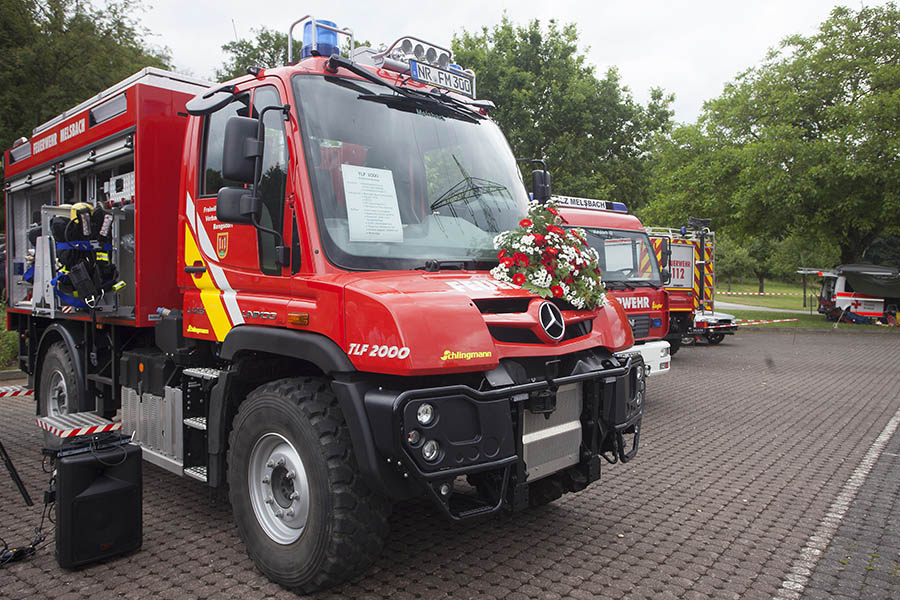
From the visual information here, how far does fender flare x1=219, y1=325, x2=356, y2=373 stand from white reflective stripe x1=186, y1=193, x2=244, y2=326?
0.51ft

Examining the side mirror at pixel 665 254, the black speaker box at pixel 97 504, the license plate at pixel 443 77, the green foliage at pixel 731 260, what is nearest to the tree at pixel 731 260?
the green foliage at pixel 731 260

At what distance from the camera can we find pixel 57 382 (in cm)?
661

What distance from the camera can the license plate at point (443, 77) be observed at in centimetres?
457

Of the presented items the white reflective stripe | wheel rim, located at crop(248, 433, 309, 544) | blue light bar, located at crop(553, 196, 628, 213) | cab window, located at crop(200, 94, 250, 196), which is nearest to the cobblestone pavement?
wheel rim, located at crop(248, 433, 309, 544)

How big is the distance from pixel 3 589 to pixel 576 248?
3869 millimetres

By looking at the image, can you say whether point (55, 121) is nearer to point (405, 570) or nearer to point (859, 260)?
point (405, 570)

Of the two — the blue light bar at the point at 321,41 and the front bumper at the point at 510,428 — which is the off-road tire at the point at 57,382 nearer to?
the blue light bar at the point at 321,41

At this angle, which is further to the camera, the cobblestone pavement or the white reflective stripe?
the white reflective stripe

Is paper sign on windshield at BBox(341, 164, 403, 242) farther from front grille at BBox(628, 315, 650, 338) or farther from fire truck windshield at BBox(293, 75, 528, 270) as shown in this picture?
front grille at BBox(628, 315, 650, 338)

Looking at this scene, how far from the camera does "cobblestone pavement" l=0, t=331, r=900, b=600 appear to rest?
153 inches

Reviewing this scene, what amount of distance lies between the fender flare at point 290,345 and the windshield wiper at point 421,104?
4.99 feet

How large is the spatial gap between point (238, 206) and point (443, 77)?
187 centimetres

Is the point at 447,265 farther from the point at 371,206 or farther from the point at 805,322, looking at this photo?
the point at 805,322

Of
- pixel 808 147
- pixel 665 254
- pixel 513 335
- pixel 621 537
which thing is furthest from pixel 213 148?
pixel 808 147
